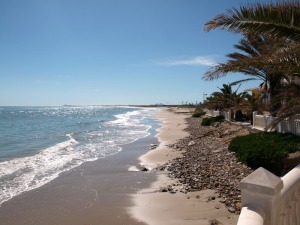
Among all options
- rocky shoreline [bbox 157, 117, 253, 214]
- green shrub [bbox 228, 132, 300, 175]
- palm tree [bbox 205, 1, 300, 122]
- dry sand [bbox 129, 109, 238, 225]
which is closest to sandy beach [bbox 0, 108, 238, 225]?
dry sand [bbox 129, 109, 238, 225]

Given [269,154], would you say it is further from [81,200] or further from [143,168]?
[81,200]

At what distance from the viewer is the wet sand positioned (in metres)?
6.90

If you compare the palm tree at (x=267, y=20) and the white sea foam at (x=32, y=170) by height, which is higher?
the palm tree at (x=267, y=20)

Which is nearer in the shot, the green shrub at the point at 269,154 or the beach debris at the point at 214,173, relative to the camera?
the beach debris at the point at 214,173

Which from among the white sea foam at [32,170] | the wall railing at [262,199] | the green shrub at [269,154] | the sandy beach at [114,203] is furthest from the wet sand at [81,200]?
the wall railing at [262,199]

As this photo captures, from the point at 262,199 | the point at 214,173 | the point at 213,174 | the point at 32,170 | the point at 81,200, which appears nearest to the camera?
the point at 262,199

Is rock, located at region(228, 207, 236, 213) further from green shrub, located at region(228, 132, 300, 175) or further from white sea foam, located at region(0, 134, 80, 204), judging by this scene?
white sea foam, located at region(0, 134, 80, 204)

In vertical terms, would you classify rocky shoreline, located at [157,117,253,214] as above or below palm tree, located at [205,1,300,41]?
below

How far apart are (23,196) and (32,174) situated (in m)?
3.05

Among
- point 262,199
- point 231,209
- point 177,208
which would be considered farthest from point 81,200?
point 262,199

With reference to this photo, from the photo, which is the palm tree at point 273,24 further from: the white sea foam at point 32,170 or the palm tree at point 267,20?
the white sea foam at point 32,170

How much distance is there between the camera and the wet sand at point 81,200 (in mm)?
6902

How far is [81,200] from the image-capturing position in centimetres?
828

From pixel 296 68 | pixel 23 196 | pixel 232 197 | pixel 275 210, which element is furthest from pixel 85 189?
pixel 275 210
